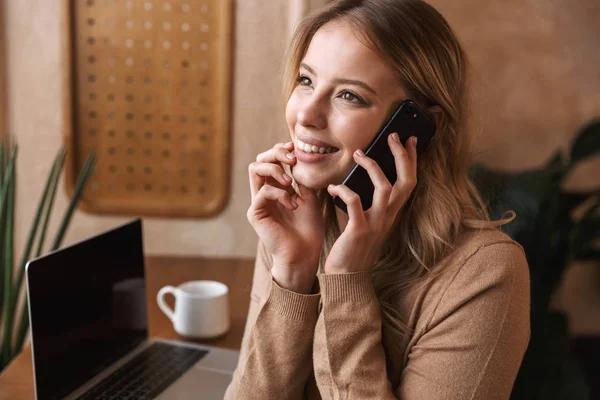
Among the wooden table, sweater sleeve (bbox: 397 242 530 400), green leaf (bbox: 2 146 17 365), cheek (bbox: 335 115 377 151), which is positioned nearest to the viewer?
sweater sleeve (bbox: 397 242 530 400)

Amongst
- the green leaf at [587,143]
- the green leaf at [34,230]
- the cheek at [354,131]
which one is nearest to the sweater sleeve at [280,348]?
the cheek at [354,131]

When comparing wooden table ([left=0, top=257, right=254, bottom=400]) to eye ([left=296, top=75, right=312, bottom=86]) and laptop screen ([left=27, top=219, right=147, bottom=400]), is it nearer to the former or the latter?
laptop screen ([left=27, top=219, right=147, bottom=400])

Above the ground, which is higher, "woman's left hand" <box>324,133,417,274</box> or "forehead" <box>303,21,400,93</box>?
"forehead" <box>303,21,400,93</box>

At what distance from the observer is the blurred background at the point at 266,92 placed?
2.08m

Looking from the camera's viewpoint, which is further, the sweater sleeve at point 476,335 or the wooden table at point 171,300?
the wooden table at point 171,300

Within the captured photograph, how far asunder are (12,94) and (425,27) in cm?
169

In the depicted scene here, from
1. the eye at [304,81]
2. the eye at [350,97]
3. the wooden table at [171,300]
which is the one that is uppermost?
the eye at [304,81]

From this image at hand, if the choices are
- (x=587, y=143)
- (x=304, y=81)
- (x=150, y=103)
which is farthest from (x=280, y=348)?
(x=587, y=143)

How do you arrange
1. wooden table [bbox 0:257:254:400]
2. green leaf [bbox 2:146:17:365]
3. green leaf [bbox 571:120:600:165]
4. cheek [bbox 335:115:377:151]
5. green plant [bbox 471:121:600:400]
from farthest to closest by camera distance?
green leaf [bbox 571:120:600:165], green plant [bbox 471:121:600:400], green leaf [bbox 2:146:17:365], wooden table [bbox 0:257:254:400], cheek [bbox 335:115:377:151]

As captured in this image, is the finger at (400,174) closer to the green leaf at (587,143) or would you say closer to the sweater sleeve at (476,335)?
the sweater sleeve at (476,335)

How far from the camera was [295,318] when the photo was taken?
3.15 feet

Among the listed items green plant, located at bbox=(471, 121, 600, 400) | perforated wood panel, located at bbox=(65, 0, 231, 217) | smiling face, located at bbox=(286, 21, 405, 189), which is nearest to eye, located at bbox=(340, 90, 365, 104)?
smiling face, located at bbox=(286, 21, 405, 189)

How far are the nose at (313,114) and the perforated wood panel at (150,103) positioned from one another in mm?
1208

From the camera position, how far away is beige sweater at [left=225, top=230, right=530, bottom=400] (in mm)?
858
